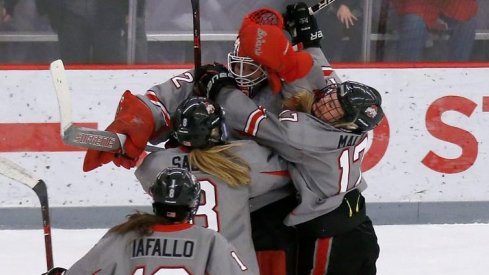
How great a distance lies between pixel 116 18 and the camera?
17.8ft

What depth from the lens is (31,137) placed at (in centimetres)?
521

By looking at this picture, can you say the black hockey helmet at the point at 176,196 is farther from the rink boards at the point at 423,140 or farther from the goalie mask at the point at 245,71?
the rink boards at the point at 423,140

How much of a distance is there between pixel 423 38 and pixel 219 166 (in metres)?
2.65

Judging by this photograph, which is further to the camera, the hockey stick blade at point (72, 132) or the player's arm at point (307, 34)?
the player's arm at point (307, 34)

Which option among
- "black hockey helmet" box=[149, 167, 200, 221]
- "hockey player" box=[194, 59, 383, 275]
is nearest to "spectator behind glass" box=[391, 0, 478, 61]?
"hockey player" box=[194, 59, 383, 275]

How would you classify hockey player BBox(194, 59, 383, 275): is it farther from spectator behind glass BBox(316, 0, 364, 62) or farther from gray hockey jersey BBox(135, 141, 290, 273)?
spectator behind glass BBox(316, 0, 364, 62)

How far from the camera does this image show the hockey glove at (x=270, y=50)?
3234 mm

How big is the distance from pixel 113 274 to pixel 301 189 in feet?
2.40

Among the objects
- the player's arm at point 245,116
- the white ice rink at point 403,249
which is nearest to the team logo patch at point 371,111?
the player's arm at point 245,116

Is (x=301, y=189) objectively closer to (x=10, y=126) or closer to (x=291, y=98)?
(x=291, y=98)

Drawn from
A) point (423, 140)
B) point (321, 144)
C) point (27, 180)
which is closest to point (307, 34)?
point (321, 144)

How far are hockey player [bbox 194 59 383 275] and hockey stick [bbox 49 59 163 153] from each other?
0.31m

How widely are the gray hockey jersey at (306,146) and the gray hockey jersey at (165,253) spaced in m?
0.55

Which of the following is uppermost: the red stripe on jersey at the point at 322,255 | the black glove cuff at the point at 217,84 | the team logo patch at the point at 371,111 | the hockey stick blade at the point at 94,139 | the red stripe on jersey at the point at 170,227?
the black glove cuff at the point at 217,84
